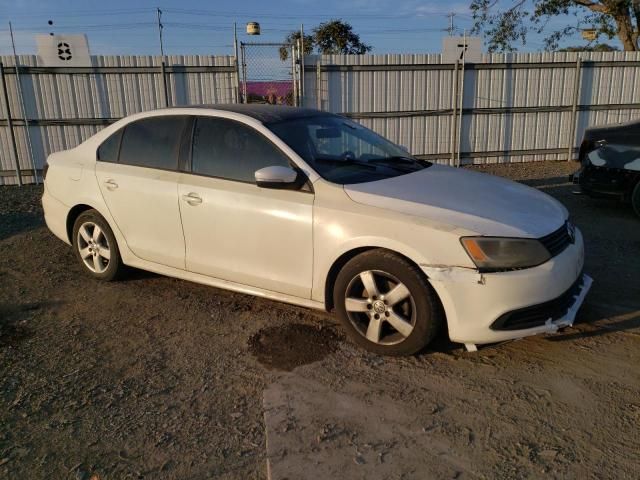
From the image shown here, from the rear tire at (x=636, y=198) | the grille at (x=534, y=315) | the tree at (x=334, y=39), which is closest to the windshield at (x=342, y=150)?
the grille at (x=534, y=315)

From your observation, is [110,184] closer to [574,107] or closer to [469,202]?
[469,202]

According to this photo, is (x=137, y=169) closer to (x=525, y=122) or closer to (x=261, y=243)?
(x=261, y=243)

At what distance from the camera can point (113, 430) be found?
2947 millimetres

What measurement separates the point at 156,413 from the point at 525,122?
11.2 meters

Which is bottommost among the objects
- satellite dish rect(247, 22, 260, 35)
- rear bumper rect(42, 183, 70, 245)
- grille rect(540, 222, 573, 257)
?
rear bumper rect(42, 183, 70, 245)

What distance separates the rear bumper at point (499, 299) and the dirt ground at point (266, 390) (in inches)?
11.4

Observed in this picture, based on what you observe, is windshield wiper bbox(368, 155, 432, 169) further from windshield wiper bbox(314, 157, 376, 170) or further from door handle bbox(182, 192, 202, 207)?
door handle bbox(182, 192, 202, 207)

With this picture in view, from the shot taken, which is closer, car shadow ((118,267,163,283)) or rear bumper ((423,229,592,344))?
rear bumper ((423,229,592,344))

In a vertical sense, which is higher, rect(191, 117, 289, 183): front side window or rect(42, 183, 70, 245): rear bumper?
rect(191, 117, 289, 183): front side window

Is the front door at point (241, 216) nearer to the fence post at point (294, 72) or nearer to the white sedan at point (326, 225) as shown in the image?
the white sedan at point (326, 225)

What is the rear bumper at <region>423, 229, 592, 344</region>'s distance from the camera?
10.7 feet

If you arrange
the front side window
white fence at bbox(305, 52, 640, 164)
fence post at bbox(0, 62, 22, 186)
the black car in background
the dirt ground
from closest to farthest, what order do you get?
the dirt ground
the front side window
the black car in background
fence post at bbox(0, 62, 22, 186)
white fence at bbox(305, 52, 640, 164)

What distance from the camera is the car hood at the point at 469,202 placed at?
339cm

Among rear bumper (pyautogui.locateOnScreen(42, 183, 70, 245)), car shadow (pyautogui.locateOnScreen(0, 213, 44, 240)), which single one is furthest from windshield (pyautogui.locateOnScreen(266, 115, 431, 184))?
car shadow (pyautogui.locateOnScreen(0, 213, 44, 240))
